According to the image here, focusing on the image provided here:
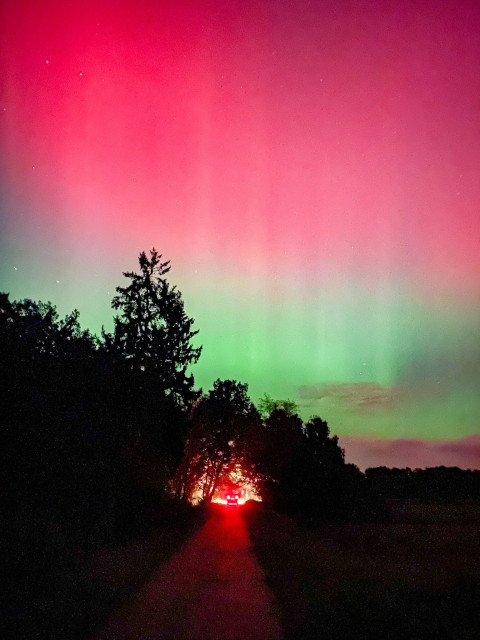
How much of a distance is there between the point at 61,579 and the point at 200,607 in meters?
3.91

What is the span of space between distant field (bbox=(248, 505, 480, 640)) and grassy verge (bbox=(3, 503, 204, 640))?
124 inches

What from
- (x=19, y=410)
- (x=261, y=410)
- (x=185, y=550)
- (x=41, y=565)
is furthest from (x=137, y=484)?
(x=261, y=410)

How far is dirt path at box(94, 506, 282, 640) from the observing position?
936cm

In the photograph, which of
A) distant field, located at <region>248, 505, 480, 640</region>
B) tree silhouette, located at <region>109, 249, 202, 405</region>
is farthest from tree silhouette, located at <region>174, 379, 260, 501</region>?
distant field, located at <region>248, 505, 480, 640</region>

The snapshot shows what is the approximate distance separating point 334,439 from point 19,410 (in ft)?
118

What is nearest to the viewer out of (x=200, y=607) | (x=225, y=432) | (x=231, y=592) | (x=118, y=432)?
(x=200, y=607)

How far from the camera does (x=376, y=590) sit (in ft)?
40.5

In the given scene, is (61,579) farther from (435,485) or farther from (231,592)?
(435,485)

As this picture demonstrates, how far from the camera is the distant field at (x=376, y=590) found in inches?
372

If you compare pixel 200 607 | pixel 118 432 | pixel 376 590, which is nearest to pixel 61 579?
pixel 200 607

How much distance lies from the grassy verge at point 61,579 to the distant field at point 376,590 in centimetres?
315

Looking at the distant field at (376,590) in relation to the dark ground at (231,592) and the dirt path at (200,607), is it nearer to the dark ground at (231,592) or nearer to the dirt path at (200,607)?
the dark ground at (231,592)

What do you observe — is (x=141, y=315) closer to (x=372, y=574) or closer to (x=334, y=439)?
(x=334, y=439)

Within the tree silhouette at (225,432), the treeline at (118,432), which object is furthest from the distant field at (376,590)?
the tree silhouette at (225,432)
